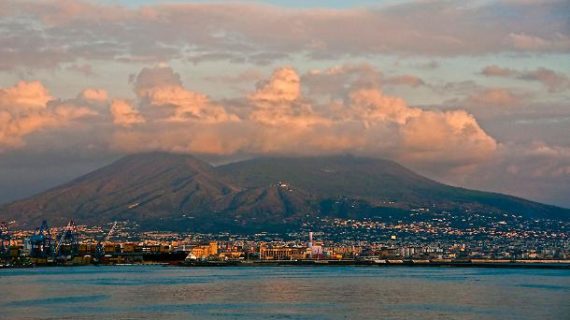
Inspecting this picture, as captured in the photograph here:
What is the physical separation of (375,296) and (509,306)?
50.8ft

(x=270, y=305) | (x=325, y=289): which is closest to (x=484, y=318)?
(x=270, y=305)

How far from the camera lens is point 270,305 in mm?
77688

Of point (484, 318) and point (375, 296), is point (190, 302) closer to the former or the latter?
point (375, 296)

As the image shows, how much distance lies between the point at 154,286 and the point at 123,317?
130 ft

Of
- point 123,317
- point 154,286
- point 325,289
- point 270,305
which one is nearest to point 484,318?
point 270,305

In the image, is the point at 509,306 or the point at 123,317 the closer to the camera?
the point at 123,317

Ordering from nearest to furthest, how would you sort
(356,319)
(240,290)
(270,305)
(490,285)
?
(356,319) → (270,305) → (240,290) → (490,285)

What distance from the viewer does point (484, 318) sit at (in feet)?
218

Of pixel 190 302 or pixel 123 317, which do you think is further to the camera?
pixel 190 302

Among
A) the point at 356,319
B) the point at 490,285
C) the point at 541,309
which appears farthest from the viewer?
the point at 490,285

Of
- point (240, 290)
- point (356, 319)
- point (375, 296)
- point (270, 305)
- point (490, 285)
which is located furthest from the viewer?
point (490, 285)

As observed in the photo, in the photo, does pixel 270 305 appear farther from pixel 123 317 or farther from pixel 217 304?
pixel 123 317

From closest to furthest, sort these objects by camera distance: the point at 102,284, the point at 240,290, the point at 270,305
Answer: the point at 270,305 < the point at 240,290 < the point at 102,284

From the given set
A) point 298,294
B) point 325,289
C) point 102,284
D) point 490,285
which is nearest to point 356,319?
point 298,294
